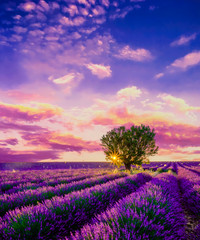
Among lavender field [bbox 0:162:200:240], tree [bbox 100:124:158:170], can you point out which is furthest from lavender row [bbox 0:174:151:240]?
tree [bbox 100:124:158:170]

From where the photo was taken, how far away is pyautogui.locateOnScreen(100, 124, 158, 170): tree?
20.5 m

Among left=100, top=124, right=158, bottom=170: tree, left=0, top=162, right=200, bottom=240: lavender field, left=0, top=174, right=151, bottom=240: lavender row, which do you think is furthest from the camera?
left=100, top=124, right=158, bottom=170: tree

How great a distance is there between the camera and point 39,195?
5.44 metres

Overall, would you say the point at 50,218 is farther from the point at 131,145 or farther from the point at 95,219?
the point at 131,145

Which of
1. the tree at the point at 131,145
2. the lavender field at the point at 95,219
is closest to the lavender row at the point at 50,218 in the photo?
the lavender field at the point at 95,219

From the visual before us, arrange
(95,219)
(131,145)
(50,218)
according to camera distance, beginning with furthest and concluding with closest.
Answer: (131,145), (50,218), (95,219)

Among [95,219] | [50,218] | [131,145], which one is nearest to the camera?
[95,219]

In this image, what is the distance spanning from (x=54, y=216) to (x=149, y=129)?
19261 mm

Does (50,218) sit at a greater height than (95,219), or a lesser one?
lesser

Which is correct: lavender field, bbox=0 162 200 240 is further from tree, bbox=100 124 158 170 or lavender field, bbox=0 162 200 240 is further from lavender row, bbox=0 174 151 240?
tree, bbox=100 124 158 170

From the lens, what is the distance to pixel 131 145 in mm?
20297

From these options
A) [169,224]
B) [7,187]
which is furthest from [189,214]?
[7,187]

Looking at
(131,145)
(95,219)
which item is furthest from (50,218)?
(131,145)

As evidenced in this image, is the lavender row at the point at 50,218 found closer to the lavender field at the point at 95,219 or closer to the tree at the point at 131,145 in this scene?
the lavender field at the point at 95,219
